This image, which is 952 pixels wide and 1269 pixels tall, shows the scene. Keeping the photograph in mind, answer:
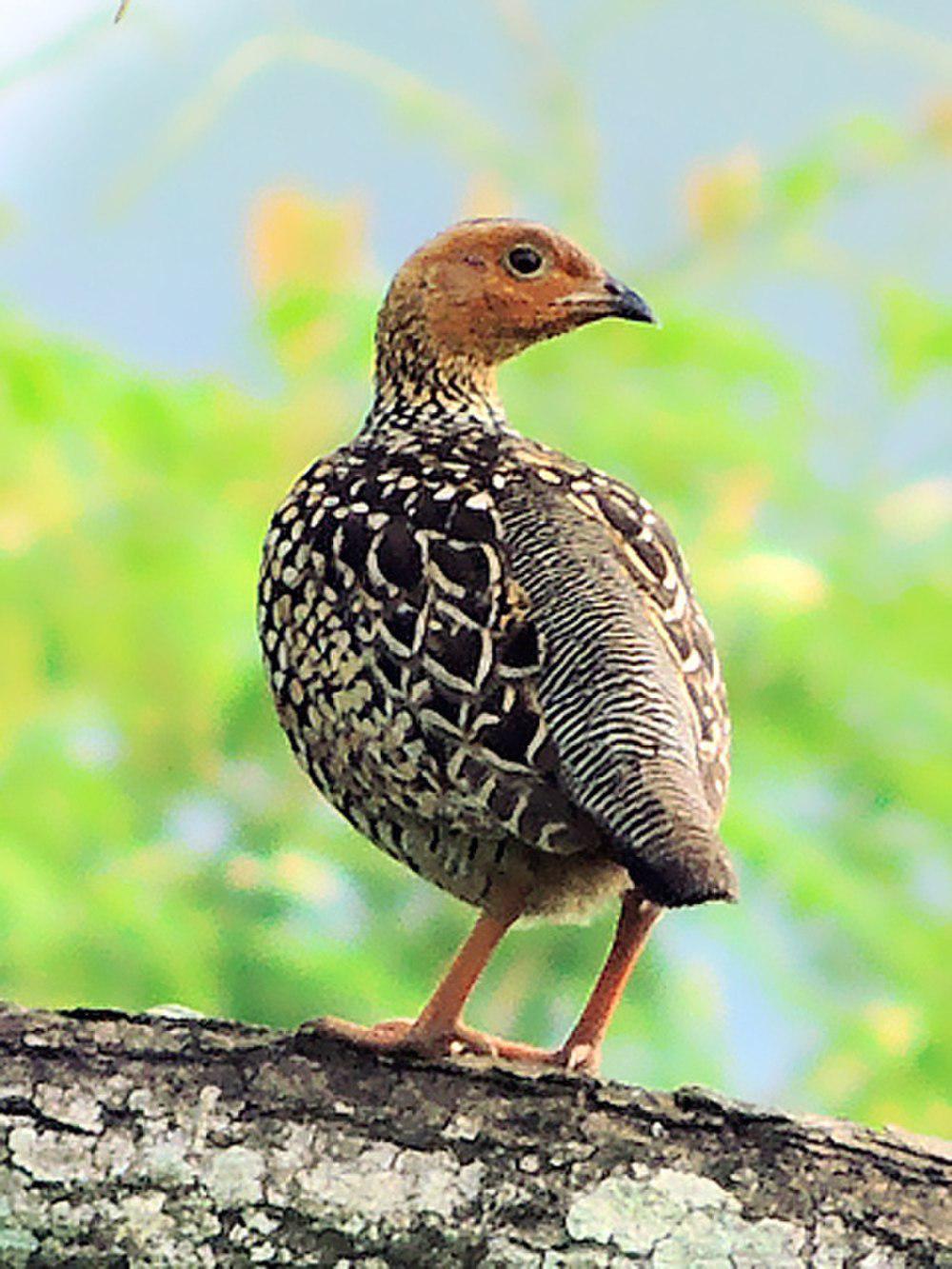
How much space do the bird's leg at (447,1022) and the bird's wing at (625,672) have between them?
366 millimetres

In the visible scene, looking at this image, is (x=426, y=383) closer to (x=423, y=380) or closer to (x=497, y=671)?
(x=423, y=380)

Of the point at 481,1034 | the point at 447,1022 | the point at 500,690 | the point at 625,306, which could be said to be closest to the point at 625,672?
the point at 500,690

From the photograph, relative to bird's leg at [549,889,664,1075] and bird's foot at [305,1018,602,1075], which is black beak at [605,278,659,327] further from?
bird's foot at [305,1018,602,1075]

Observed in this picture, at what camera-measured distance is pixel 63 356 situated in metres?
5.20

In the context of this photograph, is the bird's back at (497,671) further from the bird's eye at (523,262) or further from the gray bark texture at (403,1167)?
the bird's eye at (523,262)

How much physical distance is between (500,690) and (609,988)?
0.59 m

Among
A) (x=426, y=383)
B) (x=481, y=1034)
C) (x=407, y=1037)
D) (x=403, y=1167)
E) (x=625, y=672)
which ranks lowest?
(x=403, y=1167)

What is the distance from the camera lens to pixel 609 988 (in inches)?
123

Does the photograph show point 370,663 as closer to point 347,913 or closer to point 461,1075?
point 461,1075

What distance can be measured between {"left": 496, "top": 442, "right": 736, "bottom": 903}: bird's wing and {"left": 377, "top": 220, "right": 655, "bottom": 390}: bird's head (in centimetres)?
49

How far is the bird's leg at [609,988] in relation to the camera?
3.04 metres

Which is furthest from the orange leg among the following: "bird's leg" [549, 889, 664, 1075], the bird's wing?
the bird's wing

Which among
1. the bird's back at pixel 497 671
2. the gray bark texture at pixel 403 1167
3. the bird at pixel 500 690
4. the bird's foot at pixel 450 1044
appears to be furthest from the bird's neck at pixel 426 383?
the gray bark texture at pixel 403 1167

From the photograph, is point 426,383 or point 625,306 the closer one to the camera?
point 625,306
